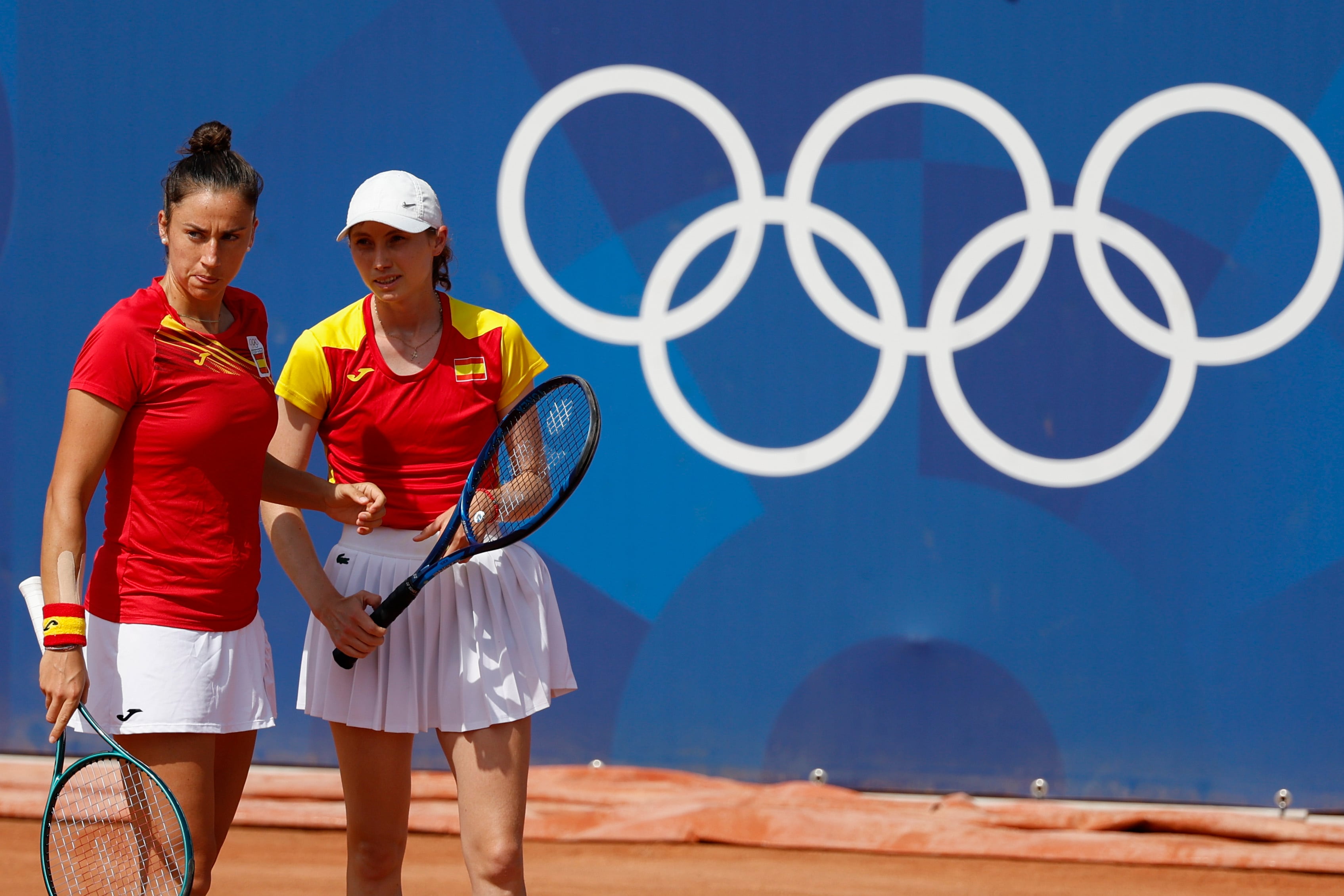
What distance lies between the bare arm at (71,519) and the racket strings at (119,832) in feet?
0.46

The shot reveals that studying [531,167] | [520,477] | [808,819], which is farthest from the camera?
[531,167]

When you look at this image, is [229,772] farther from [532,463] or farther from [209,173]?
[209,173]

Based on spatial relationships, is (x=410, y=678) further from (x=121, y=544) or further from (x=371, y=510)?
(x=121, y=544)

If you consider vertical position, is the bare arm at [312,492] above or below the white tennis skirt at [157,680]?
above

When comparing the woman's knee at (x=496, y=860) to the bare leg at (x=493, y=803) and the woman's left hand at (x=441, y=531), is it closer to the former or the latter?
the bare leg at (x=493, y=803)

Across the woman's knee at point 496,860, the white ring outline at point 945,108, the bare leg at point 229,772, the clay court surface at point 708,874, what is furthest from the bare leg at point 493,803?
the white ring outline at point 945,108

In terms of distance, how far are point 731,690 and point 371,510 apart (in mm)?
2206

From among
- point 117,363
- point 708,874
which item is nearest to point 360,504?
point 117,363

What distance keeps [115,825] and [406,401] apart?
94 cm

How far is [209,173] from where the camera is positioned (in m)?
2.23

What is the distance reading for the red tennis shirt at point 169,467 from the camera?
2148 millimetres

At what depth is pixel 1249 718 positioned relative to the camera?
4160mm

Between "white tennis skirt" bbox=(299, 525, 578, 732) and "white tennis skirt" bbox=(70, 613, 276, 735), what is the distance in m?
0.29

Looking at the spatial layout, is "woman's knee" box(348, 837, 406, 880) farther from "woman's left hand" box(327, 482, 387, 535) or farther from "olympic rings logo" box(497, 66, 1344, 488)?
"olympic rings logo" box(497, 66, 1344, 488)
